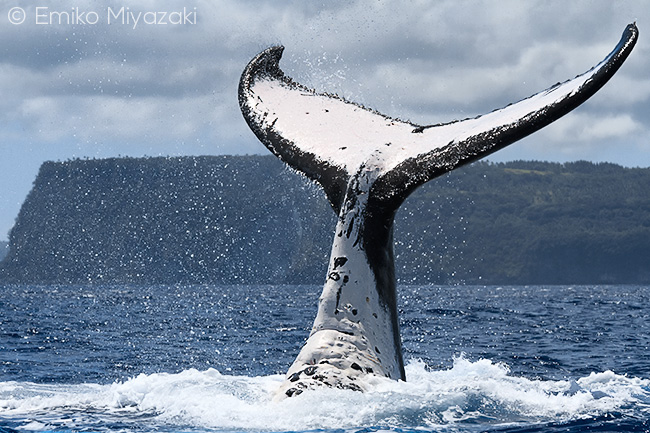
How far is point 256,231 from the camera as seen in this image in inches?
6240

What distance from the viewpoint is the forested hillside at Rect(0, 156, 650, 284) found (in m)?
157

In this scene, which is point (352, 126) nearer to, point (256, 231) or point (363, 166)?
point (363, 166)

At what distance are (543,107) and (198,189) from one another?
17493 cm

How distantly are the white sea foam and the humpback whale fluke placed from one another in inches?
8.1

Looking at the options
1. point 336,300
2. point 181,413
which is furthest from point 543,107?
point 181,413

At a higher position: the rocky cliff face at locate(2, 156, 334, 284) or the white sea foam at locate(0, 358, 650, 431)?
the rocky cliff face at locate(2, 156, 334, 284)

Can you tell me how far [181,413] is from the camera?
6754 millimetres

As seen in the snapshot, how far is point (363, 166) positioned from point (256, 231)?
151991mm

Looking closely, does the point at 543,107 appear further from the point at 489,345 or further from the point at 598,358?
the point at 489,345

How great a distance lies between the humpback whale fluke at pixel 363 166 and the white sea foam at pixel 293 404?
0.68 ft

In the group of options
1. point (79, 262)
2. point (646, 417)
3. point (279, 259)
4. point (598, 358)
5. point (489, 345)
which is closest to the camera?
point (646, 417)

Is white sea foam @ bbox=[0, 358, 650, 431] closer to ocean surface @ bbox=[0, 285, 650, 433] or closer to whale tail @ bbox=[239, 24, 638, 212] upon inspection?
ocean surface @ bbox=[0, 285, 650, 433]

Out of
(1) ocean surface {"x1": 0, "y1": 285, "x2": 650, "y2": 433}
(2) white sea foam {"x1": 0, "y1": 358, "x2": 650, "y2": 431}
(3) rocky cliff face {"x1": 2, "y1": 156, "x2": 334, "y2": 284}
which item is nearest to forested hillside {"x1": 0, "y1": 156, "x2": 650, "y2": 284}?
(3) rocky cliff face {"x1": 2, "y1": 156, "x2": 334, "y2": 284}

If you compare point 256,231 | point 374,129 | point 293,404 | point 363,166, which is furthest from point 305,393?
point 256,231
